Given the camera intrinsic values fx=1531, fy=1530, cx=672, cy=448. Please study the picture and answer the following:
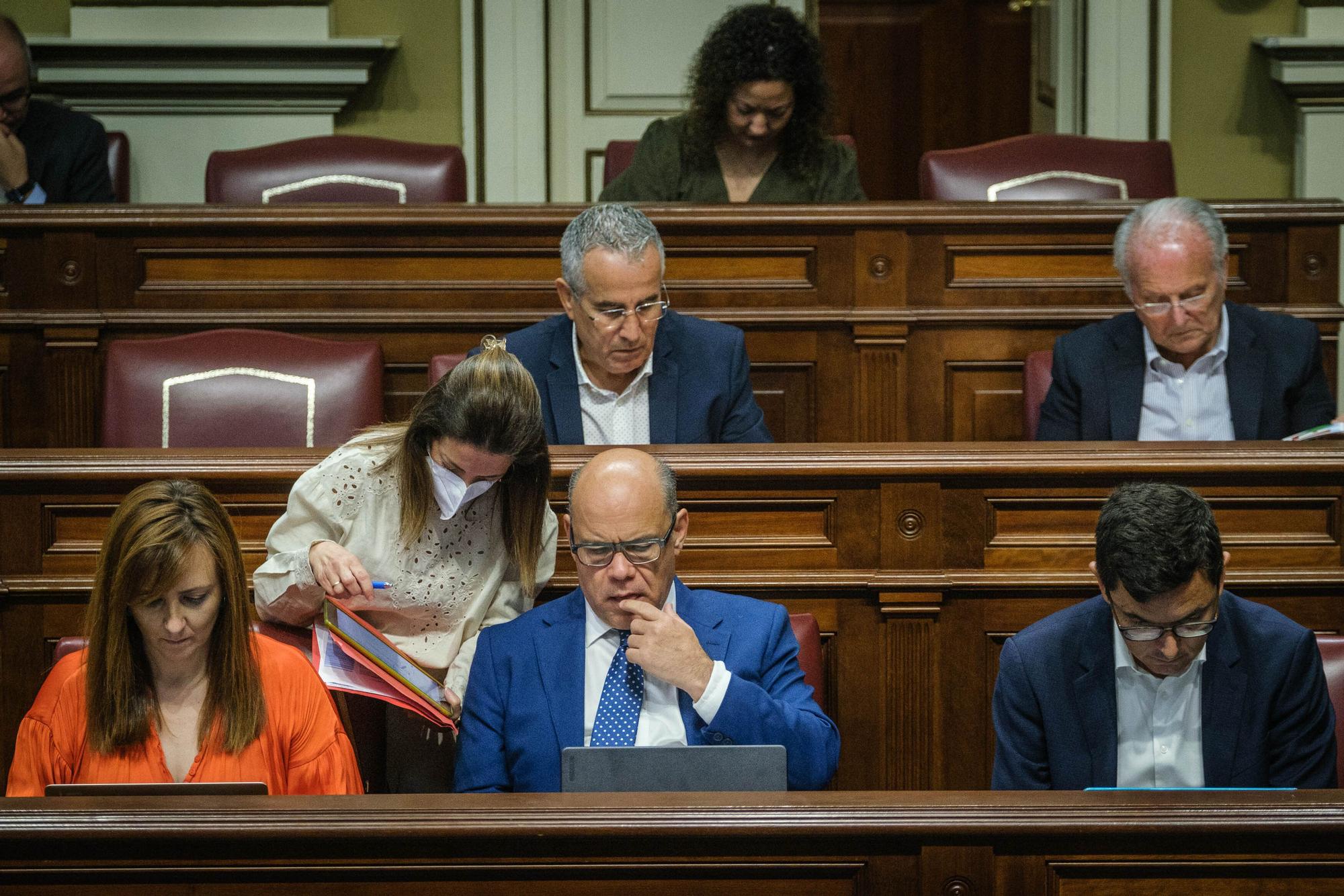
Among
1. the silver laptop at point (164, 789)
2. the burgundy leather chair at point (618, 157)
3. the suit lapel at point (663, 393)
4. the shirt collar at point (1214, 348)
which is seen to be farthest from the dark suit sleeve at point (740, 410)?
the silver laptop at point (164, 789)

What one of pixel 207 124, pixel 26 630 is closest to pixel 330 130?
pixel 207 124

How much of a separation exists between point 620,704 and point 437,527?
1.32 ft

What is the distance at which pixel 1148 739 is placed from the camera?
2.09 meters

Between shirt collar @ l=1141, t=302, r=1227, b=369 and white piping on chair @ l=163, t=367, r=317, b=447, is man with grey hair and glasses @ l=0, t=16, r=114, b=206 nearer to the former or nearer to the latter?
white piping on chair @ l=163, t=367, r=317, b=447

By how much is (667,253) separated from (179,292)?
1.11 m

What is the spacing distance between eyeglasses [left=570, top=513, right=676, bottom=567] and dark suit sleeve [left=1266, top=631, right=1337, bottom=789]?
86cm

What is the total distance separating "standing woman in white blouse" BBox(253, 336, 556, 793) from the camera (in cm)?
216

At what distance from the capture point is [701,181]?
3822mm

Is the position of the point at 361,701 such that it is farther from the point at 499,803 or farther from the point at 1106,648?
the point at 1106,648

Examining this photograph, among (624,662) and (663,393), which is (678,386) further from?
(624,662)

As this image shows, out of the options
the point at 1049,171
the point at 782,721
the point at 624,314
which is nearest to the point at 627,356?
the point at 624,314

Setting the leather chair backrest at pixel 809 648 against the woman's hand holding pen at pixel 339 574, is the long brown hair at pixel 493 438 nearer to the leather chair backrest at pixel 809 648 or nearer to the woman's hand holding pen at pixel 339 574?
the woman's hand holding pen at pixel 339 574

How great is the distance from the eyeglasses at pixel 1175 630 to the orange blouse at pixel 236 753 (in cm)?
105

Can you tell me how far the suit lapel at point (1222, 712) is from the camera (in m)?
2.05
